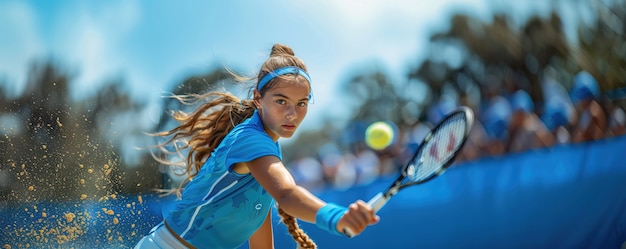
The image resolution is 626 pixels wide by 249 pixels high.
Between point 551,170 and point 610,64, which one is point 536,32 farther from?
point 551,170

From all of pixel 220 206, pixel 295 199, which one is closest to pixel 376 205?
pixel 295 199

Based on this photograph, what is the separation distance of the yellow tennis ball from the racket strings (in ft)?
18.0

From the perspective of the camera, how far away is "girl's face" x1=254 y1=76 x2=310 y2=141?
2705 millimetres

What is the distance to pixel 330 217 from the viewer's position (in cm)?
209

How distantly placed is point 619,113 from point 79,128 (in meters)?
4.07

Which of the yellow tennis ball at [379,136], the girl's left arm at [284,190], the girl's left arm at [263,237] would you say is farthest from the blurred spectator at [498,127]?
the girl's left arm at [284,190]

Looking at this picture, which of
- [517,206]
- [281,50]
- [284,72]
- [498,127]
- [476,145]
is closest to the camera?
[284,72]

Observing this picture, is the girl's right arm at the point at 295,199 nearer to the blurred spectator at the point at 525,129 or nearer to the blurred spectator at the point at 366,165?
the blurred spectator at the point at 525,129

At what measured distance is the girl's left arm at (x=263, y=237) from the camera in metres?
3.19

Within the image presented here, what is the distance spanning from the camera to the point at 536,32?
34.6 ft

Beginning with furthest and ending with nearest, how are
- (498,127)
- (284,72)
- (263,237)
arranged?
(498,127)
(263,237)
(284,72)

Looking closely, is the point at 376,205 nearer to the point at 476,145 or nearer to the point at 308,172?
the point at 476,145

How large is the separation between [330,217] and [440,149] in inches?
25.2

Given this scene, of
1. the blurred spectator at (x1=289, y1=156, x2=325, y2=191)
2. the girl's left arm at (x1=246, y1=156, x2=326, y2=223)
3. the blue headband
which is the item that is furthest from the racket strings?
the blurred spectator at (x1=289, y1=156, x2=325, y2=191)
